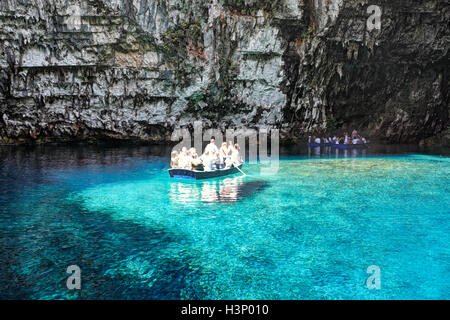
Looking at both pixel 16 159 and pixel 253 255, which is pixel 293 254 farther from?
pixel 16 159

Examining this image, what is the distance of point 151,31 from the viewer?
104 ft

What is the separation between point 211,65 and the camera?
33.5m

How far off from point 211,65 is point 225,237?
85.8ft

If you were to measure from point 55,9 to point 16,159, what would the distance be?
13216 millimetres

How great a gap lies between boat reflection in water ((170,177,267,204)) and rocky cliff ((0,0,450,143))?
18056mm

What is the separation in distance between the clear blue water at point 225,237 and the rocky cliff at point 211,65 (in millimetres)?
17879

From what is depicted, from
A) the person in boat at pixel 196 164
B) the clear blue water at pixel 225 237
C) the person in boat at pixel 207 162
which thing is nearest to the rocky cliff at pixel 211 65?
the person in boat at pixel 207 162

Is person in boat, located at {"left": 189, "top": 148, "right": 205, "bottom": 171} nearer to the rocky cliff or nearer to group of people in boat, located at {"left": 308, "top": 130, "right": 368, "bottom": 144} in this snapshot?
the rocky cliff

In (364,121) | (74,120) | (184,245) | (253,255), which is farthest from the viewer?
(364,121)

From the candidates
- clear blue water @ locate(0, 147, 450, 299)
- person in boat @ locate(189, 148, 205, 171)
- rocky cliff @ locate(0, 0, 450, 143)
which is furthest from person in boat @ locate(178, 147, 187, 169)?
rocky cliff @ locate(0, 0, 450, 143)

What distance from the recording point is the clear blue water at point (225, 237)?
692 cm

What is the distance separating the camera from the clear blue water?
6922 mm
